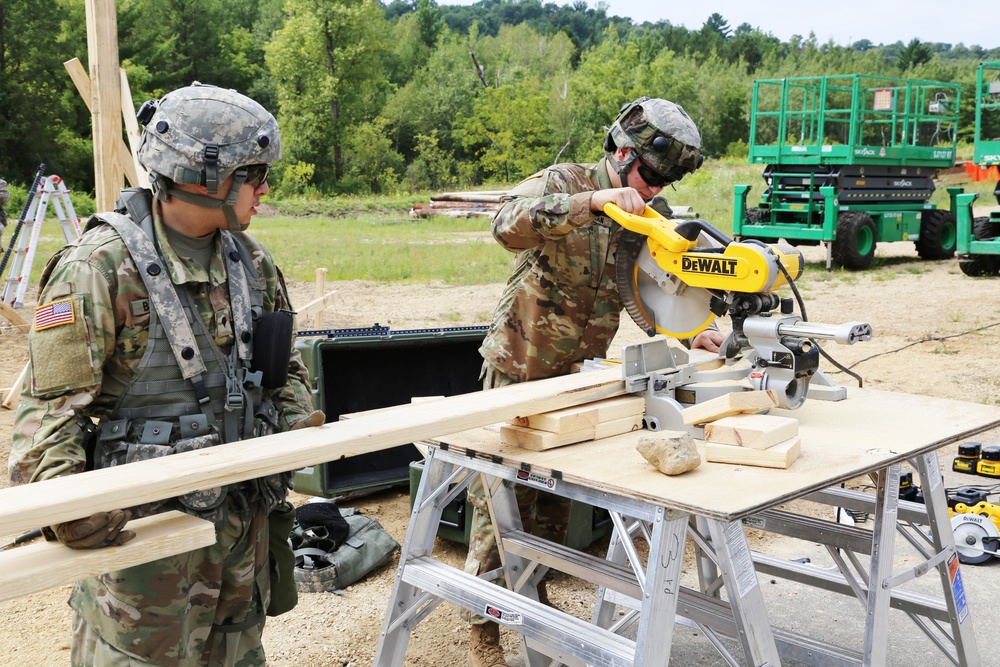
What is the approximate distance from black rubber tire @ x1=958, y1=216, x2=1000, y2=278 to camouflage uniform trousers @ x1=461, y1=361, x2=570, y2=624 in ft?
39.1

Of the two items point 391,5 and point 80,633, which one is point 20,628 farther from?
point 391,5

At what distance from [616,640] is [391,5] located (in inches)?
4347

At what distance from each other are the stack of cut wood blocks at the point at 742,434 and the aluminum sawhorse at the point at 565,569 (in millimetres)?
214

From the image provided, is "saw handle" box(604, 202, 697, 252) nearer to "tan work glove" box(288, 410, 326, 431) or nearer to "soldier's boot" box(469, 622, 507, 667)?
"tan work glove" box(288, 410, 326, 431)

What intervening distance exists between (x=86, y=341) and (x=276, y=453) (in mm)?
568

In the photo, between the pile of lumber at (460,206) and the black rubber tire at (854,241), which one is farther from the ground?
the black rubber tire at (854,241)

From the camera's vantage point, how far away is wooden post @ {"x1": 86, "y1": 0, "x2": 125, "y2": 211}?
16.2 feet

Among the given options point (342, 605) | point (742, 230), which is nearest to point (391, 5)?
point (742, 230)

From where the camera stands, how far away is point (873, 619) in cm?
317

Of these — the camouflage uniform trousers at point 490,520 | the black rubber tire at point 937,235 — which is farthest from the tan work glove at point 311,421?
the black rubber tire at point 937,235

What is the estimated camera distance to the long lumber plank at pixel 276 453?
1.94 m

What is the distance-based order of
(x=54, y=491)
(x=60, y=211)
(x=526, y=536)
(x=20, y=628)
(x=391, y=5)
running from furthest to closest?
(x=391, y=5) < (x=60, y=211) < (x=20, y=628) < (x=526, y=536) < (x=54, y=491)

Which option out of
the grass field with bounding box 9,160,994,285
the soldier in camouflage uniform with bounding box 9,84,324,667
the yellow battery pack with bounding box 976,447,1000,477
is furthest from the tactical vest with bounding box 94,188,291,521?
the grass field with bounding box 9,160,994,285

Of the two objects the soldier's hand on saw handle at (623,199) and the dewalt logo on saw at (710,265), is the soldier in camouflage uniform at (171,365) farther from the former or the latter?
the dewalt logo on saw at (710,265)
